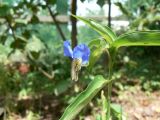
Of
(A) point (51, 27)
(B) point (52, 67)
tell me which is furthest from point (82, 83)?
(A) point (51, 27)

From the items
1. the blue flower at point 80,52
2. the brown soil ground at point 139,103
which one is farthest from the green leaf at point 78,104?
the brown soil ground at point 139,103

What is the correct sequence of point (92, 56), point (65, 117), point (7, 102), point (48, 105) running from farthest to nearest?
point (48, 105), point (7, 102), point (92, 56), point (65, 117)

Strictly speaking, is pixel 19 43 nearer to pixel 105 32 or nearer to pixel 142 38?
pixel 105 32

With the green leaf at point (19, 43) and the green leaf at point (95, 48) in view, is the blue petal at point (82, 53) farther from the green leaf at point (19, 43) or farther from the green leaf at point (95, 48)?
the green leaf at point (19, 43)

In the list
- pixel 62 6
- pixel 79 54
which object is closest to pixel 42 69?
pixel 62 6

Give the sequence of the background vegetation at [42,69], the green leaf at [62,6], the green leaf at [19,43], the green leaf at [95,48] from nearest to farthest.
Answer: the green leaf at [95,48], the green leaf at [62,6], the background vegetation at [42,69], the green leaf at [19,43]

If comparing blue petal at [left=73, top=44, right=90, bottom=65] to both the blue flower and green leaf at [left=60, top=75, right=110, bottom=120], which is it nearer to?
the blue flower

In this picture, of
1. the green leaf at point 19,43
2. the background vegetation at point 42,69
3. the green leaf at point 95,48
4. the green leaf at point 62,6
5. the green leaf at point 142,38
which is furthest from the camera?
the green leaf at point 19,43

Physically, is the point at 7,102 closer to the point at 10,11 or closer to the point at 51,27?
the point at 10,11
